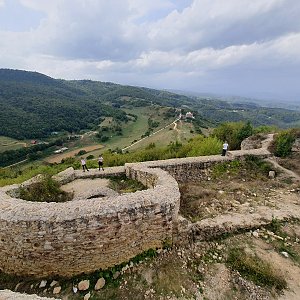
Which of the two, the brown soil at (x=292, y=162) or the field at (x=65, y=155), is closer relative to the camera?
the brown soil at (x=292, y=162)

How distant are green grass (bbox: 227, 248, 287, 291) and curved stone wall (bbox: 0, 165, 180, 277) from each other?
6.44 feet

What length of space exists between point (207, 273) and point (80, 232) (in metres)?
3.67

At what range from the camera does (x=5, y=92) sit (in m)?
112

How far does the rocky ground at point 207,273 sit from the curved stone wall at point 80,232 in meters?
0.35

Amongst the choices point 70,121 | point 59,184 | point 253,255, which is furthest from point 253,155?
point 70,121

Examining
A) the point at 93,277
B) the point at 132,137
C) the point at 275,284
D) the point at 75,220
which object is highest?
the point at 75,220

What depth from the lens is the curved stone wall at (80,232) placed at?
6977 mm

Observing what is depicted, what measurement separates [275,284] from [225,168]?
7.29 metres

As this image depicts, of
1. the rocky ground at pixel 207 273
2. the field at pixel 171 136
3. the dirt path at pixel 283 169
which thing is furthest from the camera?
the field at pixel 171 136

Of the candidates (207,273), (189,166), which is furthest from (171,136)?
(207,273)

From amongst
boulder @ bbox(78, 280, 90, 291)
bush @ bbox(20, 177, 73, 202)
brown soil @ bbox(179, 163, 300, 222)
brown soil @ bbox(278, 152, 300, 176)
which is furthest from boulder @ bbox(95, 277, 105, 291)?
brown soil @ bbox(278, 152, 300, 176)

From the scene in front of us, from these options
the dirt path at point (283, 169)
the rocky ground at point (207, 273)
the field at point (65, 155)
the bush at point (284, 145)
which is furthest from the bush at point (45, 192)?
the field at point (65, 155)

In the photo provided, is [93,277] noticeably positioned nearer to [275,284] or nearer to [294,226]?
[275,284]

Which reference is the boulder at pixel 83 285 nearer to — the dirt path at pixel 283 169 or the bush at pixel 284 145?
the dirt path at pixel 283 169
